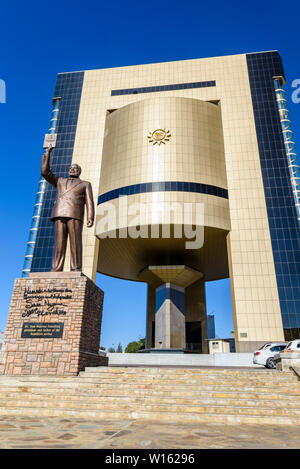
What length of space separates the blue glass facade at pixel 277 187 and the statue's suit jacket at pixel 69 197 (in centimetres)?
2240

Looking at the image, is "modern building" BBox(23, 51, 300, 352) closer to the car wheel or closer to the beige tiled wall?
the beige tiled wall

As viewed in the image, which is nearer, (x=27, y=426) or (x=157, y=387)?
(x=27, y=426)

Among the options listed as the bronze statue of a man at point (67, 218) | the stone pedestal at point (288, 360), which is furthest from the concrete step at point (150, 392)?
the bronze statue of a man at point (67, 218)

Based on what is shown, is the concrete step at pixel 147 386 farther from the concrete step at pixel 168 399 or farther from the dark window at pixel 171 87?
the dark window at pixel 171 87

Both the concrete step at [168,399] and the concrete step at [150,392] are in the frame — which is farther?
the concrete step at [150,392]

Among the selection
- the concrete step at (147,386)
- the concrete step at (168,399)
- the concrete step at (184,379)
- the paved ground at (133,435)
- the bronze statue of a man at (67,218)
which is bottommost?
the paved ground at (133,435)

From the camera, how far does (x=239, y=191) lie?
32.7 meters

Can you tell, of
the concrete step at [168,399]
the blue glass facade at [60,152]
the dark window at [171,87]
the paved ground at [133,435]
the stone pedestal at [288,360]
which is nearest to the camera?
the paved ground at [133,435]

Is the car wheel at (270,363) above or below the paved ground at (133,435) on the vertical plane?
above

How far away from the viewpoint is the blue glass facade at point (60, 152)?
32.8m

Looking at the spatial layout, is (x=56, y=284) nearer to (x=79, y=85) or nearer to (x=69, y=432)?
(x=69, y=432)
